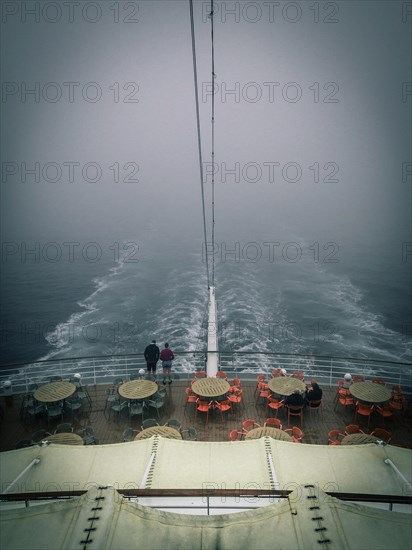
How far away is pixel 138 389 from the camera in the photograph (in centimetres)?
838

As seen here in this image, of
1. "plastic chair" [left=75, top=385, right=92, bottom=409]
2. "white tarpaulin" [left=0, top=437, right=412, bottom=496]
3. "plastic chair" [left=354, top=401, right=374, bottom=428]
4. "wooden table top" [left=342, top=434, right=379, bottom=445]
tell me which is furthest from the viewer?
"plastic chair" [left=75, top=385, right=92, bottom=409]

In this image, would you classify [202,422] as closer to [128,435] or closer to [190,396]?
[190,396]

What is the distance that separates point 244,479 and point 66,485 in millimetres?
2236

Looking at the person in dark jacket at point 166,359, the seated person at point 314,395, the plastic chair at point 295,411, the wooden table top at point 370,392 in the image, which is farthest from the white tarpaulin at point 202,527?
the person in dark jacket at point 166,359

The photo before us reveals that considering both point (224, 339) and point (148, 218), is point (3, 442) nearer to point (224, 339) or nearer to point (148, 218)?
point (224, 339)

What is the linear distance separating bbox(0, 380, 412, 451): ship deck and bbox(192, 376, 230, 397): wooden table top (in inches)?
27.3

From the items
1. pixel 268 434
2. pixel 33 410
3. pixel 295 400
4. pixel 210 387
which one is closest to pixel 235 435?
pixel 268 434

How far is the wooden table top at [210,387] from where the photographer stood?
818cm

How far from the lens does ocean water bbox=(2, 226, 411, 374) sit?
24.3 metres

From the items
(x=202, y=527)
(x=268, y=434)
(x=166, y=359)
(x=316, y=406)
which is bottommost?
(x=316, y=406)

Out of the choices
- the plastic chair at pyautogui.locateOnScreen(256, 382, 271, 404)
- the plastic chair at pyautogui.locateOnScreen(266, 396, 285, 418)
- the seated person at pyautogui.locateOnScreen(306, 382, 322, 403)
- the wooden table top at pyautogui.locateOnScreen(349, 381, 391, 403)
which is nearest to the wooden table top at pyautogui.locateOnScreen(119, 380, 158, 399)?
the plastic chair at pyautogui.locateOnScreen(256, 382, 271, 404)

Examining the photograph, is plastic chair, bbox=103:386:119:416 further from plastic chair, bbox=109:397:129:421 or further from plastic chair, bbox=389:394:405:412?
plastic chair, bbox=389:394:405:412

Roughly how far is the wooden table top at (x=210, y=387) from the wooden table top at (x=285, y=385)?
123 cm

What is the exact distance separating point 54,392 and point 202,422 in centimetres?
393
